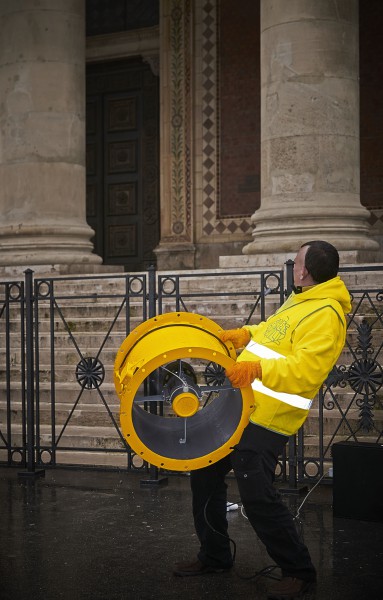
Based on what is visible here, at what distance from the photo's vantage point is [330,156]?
11109 millimetres

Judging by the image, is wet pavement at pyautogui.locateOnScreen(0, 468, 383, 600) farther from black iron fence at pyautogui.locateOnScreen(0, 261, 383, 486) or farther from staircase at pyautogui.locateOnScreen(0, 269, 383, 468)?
staircase at pyautogui.locateOnScreen(0, 269, 383, 468)

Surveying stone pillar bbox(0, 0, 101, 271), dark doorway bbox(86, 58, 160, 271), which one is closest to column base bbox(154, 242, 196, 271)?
dark doorway bbox(86, 58, 160, 271)

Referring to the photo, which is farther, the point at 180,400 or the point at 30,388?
the point at 30,388

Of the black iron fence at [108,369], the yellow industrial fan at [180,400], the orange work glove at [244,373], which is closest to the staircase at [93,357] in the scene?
the black iron fence at [108,369]

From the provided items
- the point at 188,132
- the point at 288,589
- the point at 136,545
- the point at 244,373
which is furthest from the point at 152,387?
the point at 188,132

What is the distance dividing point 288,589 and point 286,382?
110 cm

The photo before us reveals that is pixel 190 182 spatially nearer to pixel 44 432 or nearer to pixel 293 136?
pixel 293 136

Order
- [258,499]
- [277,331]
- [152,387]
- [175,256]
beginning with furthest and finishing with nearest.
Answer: [175,256] → [152,387] → [277,331] → [258,499]

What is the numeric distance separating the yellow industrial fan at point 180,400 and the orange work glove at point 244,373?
9 centimetres

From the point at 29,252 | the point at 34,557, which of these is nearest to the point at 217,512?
the point at 34,557

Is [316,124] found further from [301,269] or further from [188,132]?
[301,269]

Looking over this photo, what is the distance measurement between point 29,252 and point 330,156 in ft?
14.0

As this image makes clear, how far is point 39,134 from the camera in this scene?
12766 mm

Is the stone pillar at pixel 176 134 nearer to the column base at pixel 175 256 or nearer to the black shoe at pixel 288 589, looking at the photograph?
the column base at pixel 175 256
